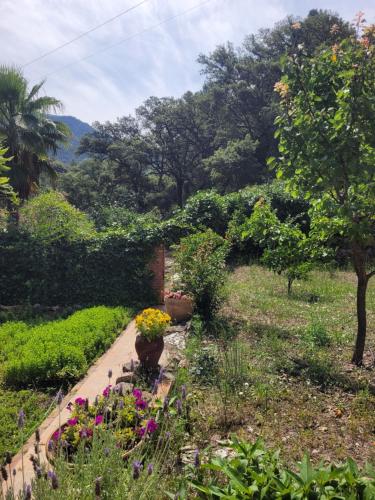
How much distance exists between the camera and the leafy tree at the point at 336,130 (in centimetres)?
382

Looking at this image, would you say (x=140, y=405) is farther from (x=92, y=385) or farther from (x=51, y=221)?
(x=51, y=221)

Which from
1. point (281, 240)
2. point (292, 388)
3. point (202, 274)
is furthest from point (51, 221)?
point (292, 388)

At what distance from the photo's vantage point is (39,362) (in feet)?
Result: 15.6

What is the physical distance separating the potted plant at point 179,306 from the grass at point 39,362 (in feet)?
3.36

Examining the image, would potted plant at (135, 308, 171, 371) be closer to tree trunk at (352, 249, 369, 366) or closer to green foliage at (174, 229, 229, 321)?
green foliage at (174, 229, 229, 321)

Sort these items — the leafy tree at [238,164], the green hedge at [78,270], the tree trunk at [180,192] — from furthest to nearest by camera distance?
the tree trunk at [180,192], the leafy tree at [238,164], the green hedge at [78,270]

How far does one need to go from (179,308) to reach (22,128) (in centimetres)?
948

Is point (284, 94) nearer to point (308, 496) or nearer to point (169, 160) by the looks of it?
point (308, 496)

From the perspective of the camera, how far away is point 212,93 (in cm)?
Result: 2584

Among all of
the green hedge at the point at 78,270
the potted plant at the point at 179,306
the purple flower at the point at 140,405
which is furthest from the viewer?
the green hedge at the point at 78,270

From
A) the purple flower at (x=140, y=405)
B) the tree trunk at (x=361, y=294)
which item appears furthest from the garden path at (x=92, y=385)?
the tree trunk at (x=361, y=294)

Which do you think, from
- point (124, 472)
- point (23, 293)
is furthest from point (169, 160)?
point (124, 472)

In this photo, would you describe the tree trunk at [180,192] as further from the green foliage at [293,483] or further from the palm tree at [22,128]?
the green foliage at [293,483]

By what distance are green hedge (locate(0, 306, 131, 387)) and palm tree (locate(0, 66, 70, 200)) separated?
25.6 feet
